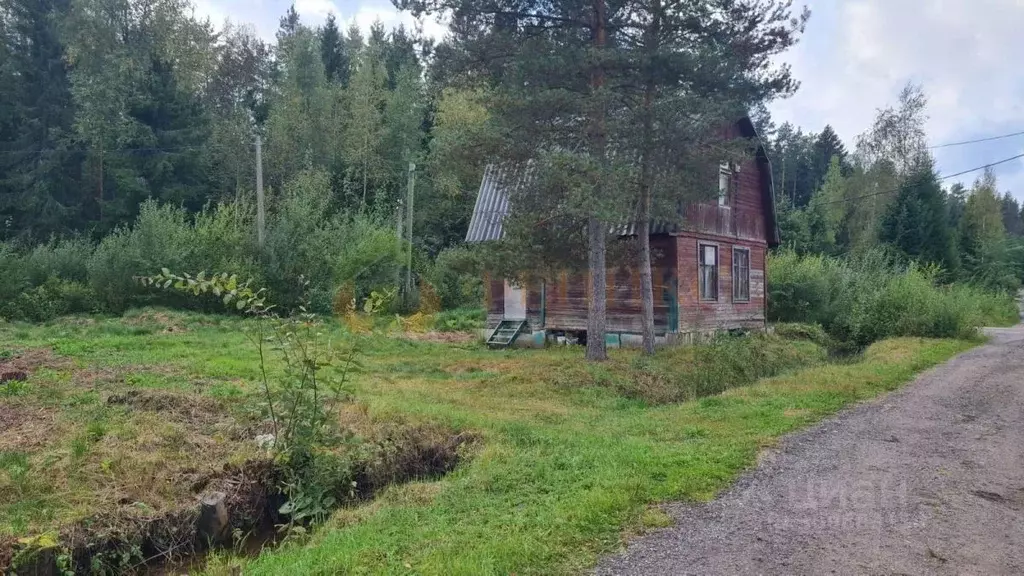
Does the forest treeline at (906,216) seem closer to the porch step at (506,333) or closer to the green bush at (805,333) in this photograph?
the green bush at (805,333)

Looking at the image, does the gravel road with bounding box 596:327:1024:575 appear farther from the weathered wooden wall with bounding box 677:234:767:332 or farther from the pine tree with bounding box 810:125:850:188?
the pine tree with bounding box 810:125:850:188

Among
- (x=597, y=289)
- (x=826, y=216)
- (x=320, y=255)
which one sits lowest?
(x=597, y=289)

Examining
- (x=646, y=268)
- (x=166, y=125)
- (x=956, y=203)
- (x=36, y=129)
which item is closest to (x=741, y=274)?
(x=646, y=268)

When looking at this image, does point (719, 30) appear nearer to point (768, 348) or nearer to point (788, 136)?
point (768, 348)

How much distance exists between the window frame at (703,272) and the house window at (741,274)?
115cm

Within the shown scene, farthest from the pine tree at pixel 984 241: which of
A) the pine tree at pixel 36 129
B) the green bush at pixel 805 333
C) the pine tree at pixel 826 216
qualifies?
the pine tree at pixel 36 129

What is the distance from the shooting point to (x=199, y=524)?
5531 millimetres

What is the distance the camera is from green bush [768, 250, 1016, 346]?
1875 centimetres

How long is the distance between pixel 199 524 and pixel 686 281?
14271 mm

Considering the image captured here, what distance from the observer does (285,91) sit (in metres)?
37.3

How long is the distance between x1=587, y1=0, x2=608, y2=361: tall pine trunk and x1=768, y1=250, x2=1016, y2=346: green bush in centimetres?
1081

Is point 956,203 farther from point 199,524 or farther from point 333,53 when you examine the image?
point 199,524

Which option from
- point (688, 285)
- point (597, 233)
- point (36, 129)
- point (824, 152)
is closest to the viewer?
point (597, 233)

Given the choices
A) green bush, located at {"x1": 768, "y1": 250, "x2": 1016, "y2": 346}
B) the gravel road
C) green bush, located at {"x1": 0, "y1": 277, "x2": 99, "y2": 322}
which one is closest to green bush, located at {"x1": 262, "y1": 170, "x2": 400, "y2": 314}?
green bush, located at {"x1": 0, "y1": 277, "x2": 99, "y2": 322}
